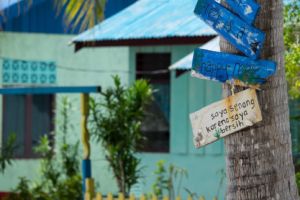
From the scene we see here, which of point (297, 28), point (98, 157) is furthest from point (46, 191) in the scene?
point (297, 28)

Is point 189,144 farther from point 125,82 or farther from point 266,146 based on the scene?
point 266,146

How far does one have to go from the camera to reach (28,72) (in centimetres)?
1675

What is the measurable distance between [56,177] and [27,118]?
11.6ft

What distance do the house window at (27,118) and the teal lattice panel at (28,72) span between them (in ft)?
1.91

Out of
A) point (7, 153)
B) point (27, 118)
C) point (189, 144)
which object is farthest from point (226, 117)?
point (27, 118)

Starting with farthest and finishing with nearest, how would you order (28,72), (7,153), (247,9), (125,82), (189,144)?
(28,72) → (125,82) → (189,144) → (7,153) → (247,9)

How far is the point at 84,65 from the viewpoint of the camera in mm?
16734

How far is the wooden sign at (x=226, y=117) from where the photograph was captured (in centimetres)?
572

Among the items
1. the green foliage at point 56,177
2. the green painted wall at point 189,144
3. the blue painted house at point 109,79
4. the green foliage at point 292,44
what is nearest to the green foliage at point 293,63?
the green foliage at point 292,44

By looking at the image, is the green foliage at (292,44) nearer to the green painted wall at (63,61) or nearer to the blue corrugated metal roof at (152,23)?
the blue corrugated metal roof at (152,23)

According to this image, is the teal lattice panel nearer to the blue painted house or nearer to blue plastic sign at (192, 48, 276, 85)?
the blue painted house

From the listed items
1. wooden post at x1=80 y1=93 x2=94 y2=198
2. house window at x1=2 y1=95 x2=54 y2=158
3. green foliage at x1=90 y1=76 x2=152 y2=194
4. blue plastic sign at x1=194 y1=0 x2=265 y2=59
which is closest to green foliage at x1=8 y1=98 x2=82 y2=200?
green foliage at x1=90 y1=76 x2=152 y2=194

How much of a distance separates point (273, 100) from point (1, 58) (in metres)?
11.4

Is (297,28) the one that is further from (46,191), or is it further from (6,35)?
(6,35)
